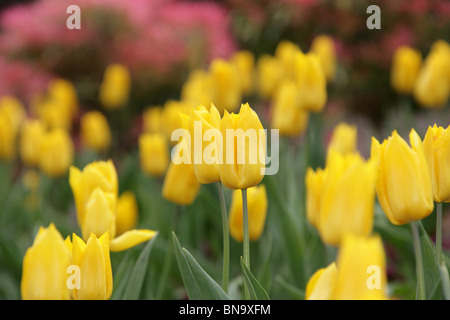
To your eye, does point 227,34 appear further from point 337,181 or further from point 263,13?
point 337,181

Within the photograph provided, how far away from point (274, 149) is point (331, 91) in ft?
7.09

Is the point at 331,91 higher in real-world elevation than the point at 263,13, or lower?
lower

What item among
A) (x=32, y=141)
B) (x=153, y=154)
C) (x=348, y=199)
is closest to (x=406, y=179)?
(x=348, y=199)

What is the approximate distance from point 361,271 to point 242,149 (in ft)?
0.71

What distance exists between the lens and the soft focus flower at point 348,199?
0.56 metres

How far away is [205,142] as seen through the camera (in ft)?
2.05

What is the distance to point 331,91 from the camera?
3.35 metres

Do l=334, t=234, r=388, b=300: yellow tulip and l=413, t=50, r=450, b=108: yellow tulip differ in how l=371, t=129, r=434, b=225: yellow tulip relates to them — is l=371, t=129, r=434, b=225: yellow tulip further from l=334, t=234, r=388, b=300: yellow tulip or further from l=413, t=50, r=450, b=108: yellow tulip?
l=413, t=50, r=450, b=108: yellow tulip

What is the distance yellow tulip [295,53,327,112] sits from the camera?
128cm

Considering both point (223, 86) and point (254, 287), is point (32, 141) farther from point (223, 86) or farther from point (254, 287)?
point (254, 287)

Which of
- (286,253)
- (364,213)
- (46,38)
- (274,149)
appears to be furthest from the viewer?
(46,38)

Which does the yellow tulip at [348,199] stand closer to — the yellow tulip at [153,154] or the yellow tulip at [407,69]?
the yellow tulip at [153,154]

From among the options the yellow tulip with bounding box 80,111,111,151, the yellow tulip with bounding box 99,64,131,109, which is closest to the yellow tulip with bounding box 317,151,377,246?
the yellow tulip with bounding box 80,111,111,151
